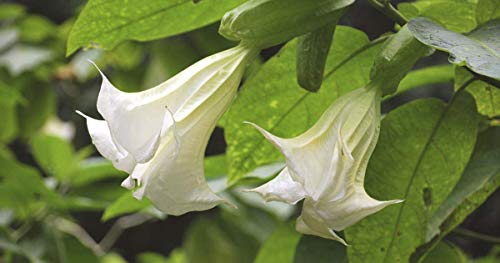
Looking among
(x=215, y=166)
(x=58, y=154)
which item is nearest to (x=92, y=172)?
(x=58, y=154)

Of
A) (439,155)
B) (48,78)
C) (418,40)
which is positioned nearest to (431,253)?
(439,155)

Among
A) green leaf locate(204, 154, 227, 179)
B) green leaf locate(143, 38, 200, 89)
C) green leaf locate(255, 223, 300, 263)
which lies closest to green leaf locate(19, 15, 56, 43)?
green leaf locate(143, 38, 200, 89)

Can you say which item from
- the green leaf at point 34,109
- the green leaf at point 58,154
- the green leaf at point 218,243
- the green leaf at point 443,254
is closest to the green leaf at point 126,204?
the green leaf at point 443,254

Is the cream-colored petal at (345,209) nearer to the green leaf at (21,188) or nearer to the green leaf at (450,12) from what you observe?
the green leaf at (450,12)

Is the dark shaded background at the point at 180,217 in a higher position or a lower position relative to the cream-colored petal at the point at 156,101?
lower

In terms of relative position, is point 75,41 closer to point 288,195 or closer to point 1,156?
point 288,195

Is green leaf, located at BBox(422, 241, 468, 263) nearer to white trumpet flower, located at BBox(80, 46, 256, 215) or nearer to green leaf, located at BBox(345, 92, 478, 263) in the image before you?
green leaf, located at BBox(345, 92, 478, 263)

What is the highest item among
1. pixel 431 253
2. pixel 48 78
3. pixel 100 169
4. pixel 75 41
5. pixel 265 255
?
pixel 75 41

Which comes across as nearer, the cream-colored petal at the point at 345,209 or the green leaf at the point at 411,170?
the cream-colored petal at the point at 345,209
